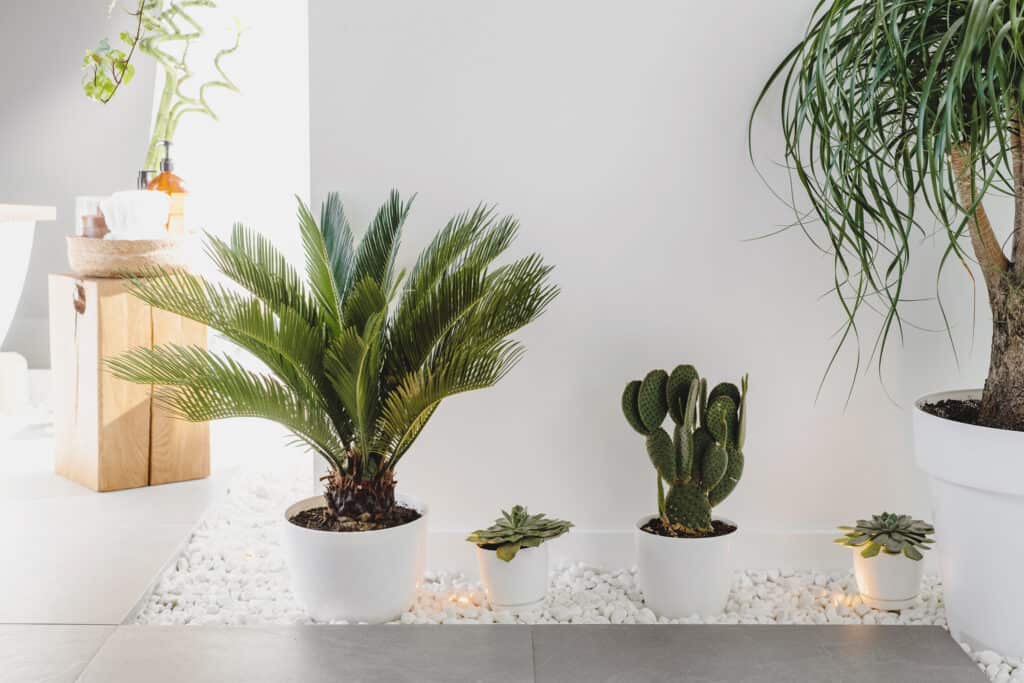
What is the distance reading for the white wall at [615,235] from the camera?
212 cm

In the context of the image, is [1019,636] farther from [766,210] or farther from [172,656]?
[172,656]

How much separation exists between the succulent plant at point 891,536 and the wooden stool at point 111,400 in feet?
5.81

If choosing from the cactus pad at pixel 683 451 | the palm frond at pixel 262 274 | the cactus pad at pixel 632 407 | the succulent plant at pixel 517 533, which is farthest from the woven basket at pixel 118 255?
the cactus pad at pixel 683 451

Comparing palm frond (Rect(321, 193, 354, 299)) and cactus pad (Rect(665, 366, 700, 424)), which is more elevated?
palm frond (Rect(321, 193, 354, 299))

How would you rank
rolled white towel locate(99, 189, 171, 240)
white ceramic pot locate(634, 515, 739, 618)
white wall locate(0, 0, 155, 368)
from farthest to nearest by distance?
white wall locate(0, 0, 155, 368) → rolled white towel locate(99, 189, 171, 240) → white ceramic pot locate(634, 515, 739, 618)

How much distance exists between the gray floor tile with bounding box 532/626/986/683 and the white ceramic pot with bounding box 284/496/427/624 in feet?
0.96

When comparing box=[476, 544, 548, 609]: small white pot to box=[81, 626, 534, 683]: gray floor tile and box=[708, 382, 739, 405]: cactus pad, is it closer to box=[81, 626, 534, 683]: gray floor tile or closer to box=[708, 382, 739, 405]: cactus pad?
box=[81, 626, 534, 683]: gray floor tile

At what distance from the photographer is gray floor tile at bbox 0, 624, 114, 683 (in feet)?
5.44

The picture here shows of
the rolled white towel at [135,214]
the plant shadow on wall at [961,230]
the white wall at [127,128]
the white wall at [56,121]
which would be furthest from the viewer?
the white wall at [56,121]

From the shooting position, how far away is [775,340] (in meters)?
2.20

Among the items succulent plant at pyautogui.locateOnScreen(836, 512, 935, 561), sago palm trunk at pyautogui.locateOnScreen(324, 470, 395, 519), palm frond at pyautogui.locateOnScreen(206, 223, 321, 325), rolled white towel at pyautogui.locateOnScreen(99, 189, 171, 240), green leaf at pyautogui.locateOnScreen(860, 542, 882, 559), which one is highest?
rolled white towel at pyautogui.locateOnScreen(99, 189, 171, 240)

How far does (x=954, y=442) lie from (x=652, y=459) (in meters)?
0.57

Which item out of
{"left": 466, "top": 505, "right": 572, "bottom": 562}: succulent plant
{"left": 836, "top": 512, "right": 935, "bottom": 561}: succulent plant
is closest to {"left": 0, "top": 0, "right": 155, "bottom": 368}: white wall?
{"left": 466, "top": 505, "right": 572, "bottom": 562}: succulent plant

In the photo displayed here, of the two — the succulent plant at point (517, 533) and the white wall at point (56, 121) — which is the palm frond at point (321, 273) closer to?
the succulent plant at point (517, 533)
